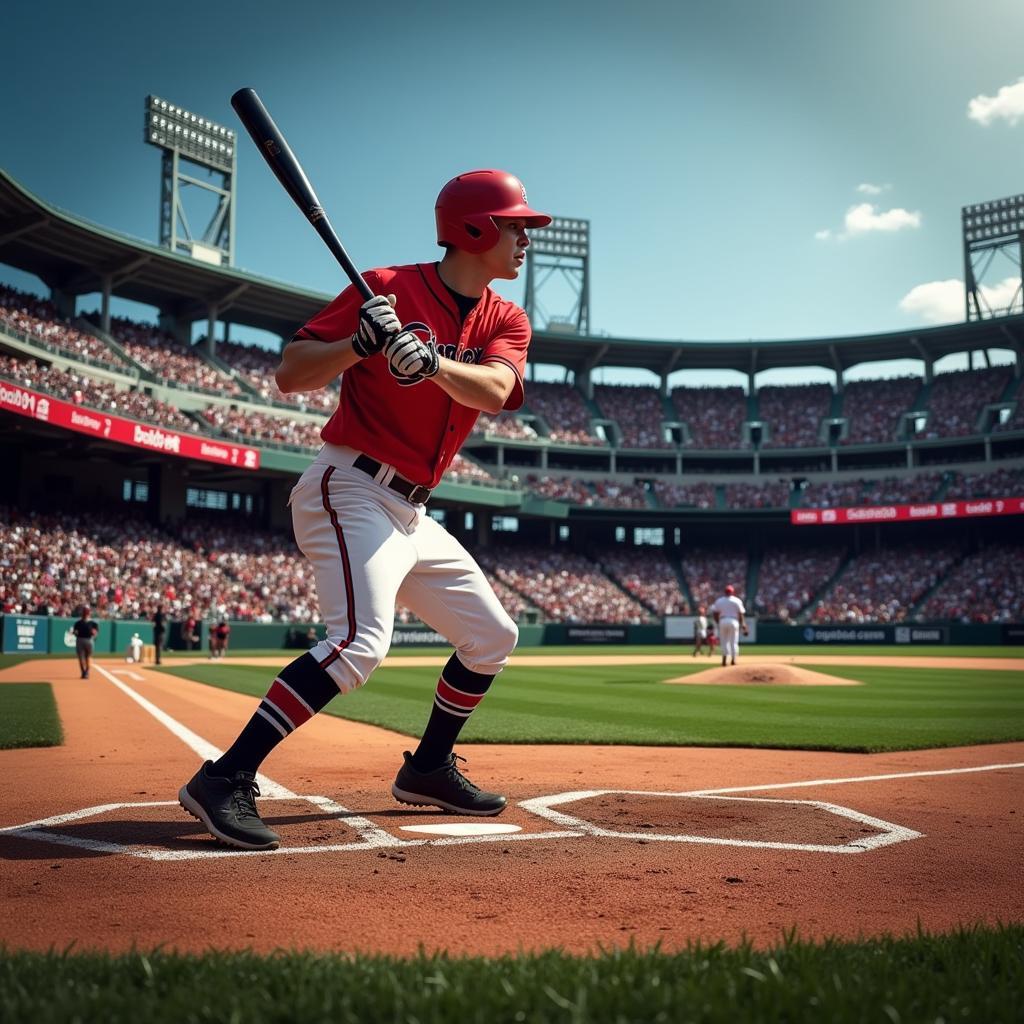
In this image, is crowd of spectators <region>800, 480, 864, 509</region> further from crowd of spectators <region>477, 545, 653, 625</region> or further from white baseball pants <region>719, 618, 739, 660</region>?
white baseball pants <region>719, 618, 739, 660</region>

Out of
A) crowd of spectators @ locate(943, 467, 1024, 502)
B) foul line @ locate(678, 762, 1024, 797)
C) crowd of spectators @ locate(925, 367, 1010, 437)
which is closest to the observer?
foul line @ locate(678, 762, 1024, 797)

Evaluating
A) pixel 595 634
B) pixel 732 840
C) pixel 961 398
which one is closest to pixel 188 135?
pixel 595 634

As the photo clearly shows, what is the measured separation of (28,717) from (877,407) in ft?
162

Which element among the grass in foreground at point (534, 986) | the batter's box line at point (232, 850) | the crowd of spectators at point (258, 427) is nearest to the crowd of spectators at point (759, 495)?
the crowd of spectators at point (258, 427)

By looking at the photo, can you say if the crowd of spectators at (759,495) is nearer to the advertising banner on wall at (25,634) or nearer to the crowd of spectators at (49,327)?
the crowd of spectators at (49,327)

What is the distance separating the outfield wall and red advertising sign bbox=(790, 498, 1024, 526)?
817 cm

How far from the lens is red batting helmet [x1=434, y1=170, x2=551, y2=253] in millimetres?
4191

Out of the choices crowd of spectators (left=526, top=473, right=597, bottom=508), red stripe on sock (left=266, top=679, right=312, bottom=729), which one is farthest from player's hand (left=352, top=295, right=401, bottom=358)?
crowd of spectators (left=526, top=473, right=597, bottom=508)

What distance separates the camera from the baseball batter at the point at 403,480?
370 cm

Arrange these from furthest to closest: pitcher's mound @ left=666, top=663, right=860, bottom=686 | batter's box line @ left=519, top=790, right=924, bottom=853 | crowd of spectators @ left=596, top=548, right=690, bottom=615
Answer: crowd of spectators @ left=596, top=548, right=690, bottom=615, pitcher's mound @ left=666, top=663, right=860, bottom=686, batter's box line @ left=519, top=790, right=924, bottom=853

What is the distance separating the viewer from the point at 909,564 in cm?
4584

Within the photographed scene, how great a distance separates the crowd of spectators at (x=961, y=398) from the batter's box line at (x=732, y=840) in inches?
1907

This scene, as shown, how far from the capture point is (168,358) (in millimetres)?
40406

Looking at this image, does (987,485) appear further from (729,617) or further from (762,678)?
(762,678)
